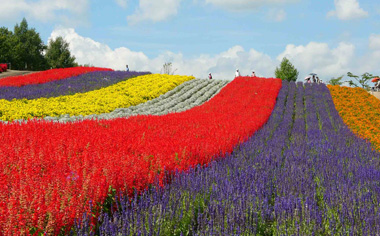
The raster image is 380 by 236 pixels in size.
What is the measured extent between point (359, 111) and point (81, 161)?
16.5m

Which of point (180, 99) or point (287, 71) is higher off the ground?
point (287, 71)

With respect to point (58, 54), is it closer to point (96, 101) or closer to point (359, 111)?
point (96, 101)

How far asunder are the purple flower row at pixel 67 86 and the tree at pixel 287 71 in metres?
24.0

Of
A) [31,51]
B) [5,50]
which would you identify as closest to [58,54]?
[31,51]

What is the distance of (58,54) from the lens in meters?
44.7

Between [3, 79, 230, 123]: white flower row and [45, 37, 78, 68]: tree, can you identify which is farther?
[45, 37, 78, 68]: tree

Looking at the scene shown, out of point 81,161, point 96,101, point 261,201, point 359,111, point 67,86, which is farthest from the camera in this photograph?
point 67,86

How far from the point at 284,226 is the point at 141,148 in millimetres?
3221

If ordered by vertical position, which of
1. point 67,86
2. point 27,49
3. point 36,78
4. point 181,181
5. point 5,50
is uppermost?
point 27,49

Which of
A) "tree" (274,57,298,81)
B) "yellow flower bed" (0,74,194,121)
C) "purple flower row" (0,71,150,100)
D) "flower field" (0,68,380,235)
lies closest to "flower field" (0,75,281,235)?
"flower field" (0,68,380,235)

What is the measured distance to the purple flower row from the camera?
18.1m

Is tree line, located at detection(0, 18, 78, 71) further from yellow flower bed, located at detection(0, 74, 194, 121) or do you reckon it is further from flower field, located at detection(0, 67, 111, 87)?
yellow flower bed, located at detection(0, 74, 194, 121)

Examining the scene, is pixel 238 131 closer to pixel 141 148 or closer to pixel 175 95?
pixel 141 148

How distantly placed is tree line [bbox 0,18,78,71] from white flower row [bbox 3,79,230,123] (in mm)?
24956
